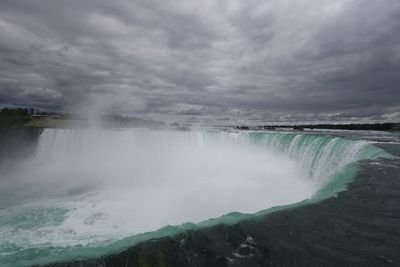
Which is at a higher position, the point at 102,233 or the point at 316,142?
the point at 316,142

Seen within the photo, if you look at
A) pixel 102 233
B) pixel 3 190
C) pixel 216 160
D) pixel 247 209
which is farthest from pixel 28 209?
pixel 216 160

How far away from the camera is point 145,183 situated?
1703 cm

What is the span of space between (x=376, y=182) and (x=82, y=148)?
76.0ft

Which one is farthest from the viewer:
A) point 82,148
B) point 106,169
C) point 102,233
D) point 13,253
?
point 82,148

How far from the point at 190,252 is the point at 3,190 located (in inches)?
695

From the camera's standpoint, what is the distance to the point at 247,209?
34.6ft

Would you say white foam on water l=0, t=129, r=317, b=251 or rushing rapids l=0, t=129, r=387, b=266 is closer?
rushing rapids l=0, t=129, r=387, b=266

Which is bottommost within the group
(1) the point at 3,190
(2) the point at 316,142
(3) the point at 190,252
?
(1) the point at 3,190

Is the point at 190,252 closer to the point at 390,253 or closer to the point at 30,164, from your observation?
the point at 390,253

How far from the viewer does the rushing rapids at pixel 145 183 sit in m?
7.28

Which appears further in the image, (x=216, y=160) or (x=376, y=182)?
(x=216, y=160)

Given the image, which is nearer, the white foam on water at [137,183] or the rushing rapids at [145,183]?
the rushing rapids at [145,183]

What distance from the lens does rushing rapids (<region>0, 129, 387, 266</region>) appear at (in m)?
7.28

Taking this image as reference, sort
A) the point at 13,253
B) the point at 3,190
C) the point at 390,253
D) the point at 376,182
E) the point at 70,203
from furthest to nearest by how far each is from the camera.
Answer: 1. the point at 3,190
2. the point at 70,203
3. the point at 376,182
4. the point at 13,253
5. the point at 390,253
